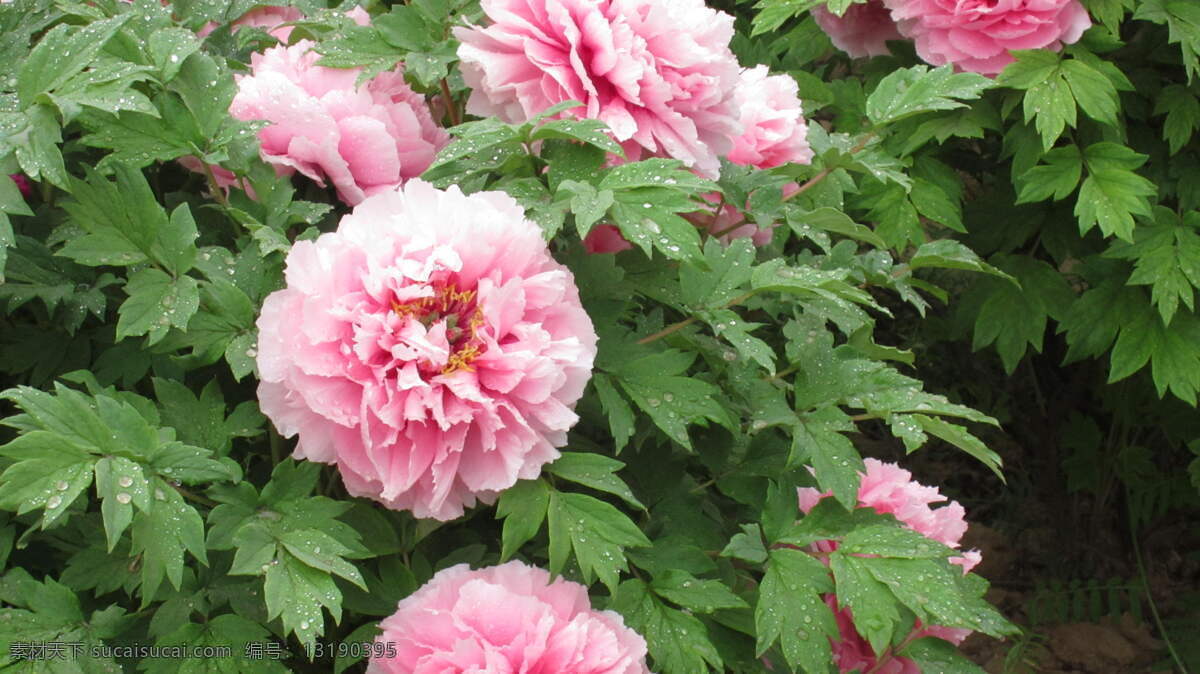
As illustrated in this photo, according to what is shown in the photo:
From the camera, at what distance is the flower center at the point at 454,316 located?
4.07ft

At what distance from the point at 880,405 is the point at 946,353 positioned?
2.82 m

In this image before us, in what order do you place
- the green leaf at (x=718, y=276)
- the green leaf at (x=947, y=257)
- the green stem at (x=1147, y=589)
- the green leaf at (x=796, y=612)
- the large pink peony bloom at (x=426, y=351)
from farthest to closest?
the green stem at (x=1147, y=589), the green leaf at (x=947, y=257), the green leaf at (x=718, y=276), the green leaf at (x=796, y=612), the large pink peony bloom at (x=426, y=351)

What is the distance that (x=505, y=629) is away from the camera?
50.6 inches

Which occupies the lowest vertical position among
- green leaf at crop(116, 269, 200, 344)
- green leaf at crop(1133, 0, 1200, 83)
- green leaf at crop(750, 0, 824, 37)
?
green leaf at crop(750, 0, 824, 37)

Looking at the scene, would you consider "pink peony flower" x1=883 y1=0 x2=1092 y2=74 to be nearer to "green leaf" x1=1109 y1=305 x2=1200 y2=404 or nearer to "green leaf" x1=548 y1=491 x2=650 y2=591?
"green leaf" x1=1109 y1=305 x2=1200 y2=404

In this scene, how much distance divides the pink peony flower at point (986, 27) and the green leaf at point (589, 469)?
1.49 metres

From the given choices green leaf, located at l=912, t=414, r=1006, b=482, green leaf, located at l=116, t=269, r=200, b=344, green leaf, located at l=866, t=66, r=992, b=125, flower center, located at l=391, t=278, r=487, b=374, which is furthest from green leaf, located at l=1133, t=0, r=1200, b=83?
green leaf, located at l=116, t=269, r=200, b=344

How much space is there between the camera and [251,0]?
1716 millimetres

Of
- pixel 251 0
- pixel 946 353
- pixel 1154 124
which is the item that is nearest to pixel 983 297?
pixel 1154 124

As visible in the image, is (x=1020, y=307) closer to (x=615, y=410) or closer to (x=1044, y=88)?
(x=1044, y=88)

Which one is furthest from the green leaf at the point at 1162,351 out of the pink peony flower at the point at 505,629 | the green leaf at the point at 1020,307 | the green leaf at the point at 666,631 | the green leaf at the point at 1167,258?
the pink peony flower at the point at 505,629

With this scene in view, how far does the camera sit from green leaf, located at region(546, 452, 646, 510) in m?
1.28

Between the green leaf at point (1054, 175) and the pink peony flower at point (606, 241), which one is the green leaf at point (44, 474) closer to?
the pink peony flower at point (606, 241)

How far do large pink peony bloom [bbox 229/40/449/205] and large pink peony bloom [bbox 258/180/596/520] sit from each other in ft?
0.66
